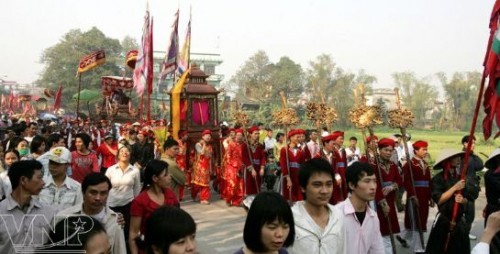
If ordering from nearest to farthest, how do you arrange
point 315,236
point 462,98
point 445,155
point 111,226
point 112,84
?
point 315,236
point 111,226
point 445,155
point 112,84
point 462,98

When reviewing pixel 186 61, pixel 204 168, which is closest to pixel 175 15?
pixel 186 61

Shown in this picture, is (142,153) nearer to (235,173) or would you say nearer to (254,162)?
(235,173)

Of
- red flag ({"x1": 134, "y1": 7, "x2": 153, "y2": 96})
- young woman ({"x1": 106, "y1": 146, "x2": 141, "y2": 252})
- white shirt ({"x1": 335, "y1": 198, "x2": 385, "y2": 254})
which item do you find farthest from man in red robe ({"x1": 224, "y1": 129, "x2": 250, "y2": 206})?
white shirt ({"x1": 335, "y1": 198, "x2": 385, "y2": 254})

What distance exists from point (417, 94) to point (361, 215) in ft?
176

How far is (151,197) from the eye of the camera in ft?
12.3

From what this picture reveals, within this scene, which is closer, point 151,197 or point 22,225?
point 22,225

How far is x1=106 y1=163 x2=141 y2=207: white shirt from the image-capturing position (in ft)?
16.9

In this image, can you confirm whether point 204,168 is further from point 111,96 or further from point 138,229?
point 111,96

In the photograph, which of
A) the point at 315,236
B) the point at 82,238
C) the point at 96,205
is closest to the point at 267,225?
the point at 315,236

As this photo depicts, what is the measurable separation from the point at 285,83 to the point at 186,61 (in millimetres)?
42255

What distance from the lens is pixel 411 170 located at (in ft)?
20.8

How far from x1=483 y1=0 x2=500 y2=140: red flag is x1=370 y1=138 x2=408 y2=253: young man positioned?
184 centimetres

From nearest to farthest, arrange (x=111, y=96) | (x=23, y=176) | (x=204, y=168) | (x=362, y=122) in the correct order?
(x=23, y=176), (x=362, y=122), (x=204, y=168), (x=111, y=96)

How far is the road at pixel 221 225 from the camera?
6.77m
